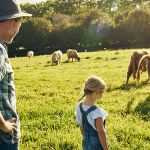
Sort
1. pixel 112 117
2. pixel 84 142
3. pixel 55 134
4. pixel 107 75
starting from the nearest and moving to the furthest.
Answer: pixel 84 142 < pixel 55 134 < pixel 112 117 < pixel 107 75

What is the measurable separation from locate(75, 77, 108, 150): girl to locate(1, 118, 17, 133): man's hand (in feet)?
4.93

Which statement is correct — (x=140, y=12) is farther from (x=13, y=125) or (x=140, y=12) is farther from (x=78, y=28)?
(x=13, y=125)

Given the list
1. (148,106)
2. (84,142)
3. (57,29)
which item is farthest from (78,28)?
(84,142)

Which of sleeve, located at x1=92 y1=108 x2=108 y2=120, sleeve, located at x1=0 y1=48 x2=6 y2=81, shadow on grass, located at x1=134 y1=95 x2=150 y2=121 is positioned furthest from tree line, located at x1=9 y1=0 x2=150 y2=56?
sleeve, located at x1=0 y1=48 x2=6 y2=81

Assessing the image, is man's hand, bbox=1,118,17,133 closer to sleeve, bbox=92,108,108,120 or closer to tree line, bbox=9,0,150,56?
sleeve, bbox=92,108,108,120

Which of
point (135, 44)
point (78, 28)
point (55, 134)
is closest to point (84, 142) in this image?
point (55, 134)

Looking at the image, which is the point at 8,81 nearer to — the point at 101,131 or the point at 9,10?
the point at 9,10

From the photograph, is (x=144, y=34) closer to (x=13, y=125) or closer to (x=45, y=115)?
(x=45, y=115)

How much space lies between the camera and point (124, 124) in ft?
30.3

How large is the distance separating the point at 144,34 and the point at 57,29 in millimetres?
16040

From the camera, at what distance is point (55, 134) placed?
8625 millimetres

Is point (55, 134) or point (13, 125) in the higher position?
point (13, 125)

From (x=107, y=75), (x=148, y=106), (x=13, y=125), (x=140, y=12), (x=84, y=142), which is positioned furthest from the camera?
(x=140, y=12)

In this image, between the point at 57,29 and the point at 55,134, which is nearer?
the point at 55,134
